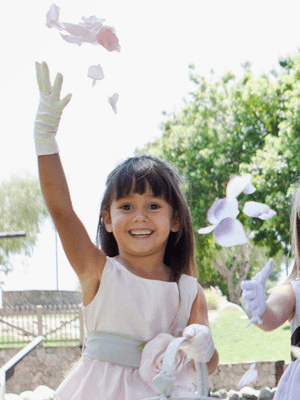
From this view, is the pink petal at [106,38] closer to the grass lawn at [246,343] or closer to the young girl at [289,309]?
the young girl at [289,309]

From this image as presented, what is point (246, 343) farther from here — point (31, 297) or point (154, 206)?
point (31, 297)

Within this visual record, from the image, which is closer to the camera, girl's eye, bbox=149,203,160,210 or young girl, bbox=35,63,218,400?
young girl, bbox=35,63,218,400

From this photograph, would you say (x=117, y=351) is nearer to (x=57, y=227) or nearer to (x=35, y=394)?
(x=57, y=227)

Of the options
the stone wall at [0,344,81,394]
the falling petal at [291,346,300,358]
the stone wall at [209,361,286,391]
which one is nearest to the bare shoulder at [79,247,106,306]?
the falling petal at [291,346,300,358]

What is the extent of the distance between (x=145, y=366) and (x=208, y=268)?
1819 cm

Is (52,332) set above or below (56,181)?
below

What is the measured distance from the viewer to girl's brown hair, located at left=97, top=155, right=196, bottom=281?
1.61 m

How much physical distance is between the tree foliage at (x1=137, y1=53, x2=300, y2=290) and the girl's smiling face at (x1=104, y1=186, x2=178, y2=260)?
982 centimetres

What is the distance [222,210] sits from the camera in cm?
152

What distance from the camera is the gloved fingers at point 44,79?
1.39 meters

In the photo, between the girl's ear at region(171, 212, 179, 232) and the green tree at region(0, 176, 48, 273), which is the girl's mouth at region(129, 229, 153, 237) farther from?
the green tree at region(0, 176, 48, 273)

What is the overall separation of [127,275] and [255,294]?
332mm

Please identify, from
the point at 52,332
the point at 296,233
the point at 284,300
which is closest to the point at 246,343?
the point at 52,332

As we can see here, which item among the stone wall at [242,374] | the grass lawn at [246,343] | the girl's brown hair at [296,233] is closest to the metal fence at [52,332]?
the grass lawn at [246,343]
